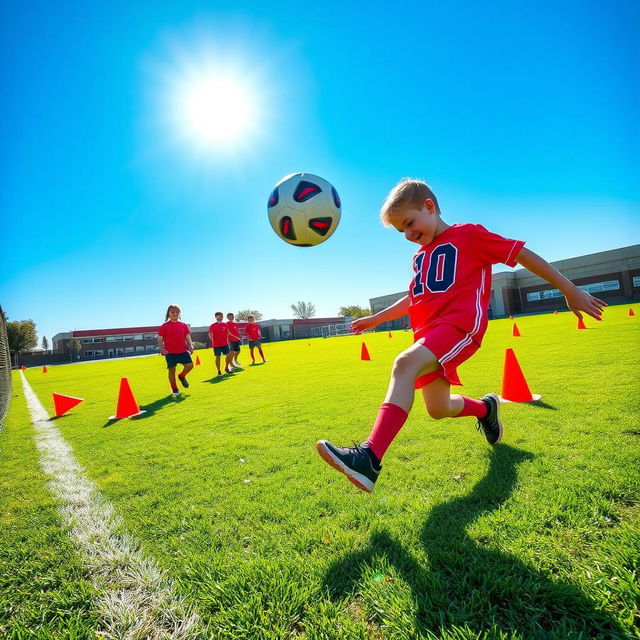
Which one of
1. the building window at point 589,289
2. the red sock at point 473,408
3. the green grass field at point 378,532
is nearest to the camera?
the green grass field at point 378,532

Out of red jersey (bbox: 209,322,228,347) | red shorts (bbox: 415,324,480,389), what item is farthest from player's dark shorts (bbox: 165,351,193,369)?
red shorts (bbox: 415,324,480,389)

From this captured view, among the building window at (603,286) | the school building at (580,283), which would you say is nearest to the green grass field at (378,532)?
the school building at (580,283)

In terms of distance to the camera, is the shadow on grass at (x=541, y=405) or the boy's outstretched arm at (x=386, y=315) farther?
the shadow on grass at (x=541, y=405)

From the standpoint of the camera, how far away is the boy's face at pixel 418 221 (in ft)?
8.82

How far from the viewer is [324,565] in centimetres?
170

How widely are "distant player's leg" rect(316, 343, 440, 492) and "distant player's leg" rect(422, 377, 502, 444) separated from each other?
40 cm

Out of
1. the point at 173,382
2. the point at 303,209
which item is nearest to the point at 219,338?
the point at 173,382

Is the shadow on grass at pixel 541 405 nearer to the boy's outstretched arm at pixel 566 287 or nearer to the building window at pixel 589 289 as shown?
the boy's outstretched arm at pixel 566 287

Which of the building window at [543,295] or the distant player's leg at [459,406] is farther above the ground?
the building window at [543,295]

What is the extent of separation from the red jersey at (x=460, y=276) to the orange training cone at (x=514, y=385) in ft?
7.30

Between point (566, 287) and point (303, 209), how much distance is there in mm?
4245

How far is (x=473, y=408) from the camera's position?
2.96 metres

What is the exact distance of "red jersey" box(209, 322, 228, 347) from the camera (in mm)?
12641

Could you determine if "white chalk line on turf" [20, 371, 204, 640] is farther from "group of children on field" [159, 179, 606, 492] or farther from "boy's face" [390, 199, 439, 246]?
"boy's face" [390, 199, 439, 246]
